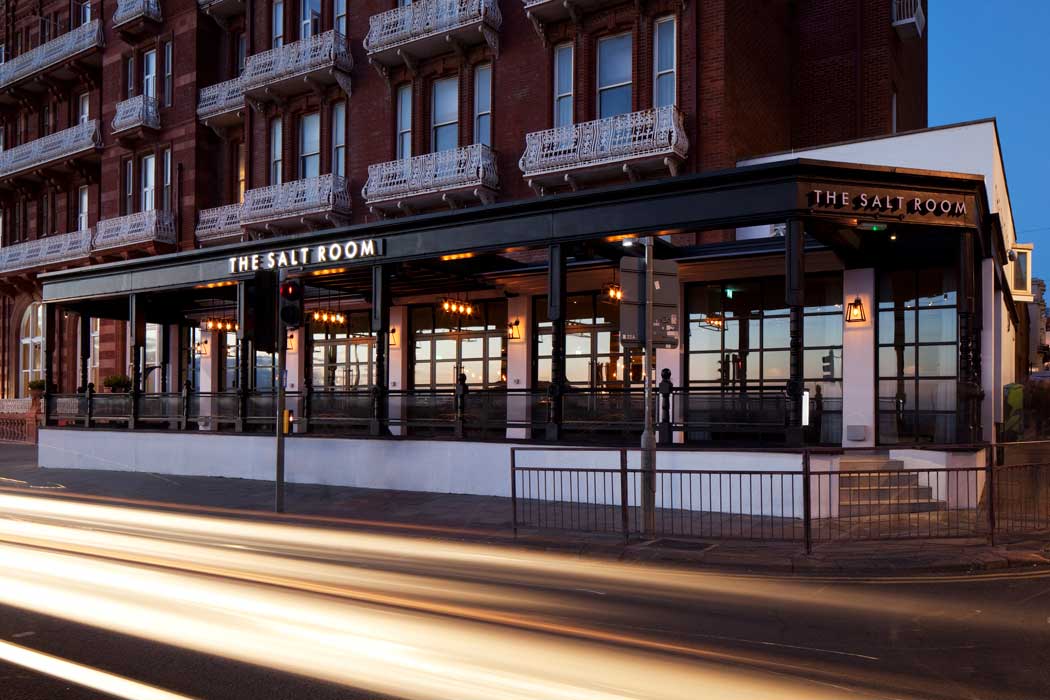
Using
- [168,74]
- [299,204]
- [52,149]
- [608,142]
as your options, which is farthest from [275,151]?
[608,142]

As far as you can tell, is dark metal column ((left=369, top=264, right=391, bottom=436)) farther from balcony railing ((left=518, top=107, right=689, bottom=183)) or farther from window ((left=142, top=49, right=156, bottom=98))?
window ((left=142, top=49, right=156, bottom=98))

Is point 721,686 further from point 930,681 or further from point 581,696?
point 930,681

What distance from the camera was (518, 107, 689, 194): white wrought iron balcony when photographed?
712 inches

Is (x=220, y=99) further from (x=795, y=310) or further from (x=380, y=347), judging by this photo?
(x=795, y=310)

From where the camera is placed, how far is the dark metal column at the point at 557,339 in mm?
15188

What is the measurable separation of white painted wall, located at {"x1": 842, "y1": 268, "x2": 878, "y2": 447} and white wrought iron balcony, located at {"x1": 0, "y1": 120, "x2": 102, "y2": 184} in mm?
28519

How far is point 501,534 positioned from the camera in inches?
448

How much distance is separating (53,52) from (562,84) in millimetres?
24217

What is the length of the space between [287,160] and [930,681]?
2453 cm

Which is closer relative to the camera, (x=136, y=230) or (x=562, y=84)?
(x=562, y=84)

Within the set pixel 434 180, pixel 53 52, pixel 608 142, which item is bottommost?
pixel 434 180

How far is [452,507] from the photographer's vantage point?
14203mm

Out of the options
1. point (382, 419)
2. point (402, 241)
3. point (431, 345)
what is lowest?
point (382, 419)

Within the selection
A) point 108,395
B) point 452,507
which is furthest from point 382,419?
point 108,395
